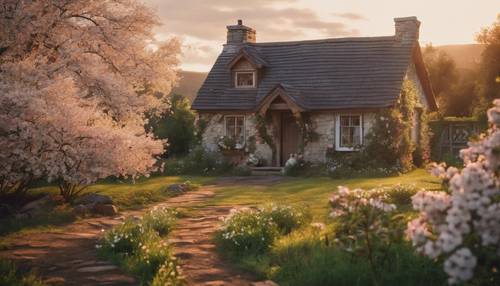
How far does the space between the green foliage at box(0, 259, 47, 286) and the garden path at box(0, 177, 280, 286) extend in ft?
0.75

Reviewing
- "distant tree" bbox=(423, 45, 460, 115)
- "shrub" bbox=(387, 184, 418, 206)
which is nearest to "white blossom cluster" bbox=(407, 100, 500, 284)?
"shrub" bbox=(387, 184, 418, 206)

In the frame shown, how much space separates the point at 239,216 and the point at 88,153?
4053 mm

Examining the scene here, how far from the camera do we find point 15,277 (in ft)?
23.8

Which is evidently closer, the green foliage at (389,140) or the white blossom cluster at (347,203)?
the white blossom cluster at (347,203)

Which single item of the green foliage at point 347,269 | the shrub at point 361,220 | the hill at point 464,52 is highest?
the hill at point 464,52

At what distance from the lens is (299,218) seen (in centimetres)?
1063

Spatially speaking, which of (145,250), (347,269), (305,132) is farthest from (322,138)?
(347,269)

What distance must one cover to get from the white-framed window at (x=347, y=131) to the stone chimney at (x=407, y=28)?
454 centimetres

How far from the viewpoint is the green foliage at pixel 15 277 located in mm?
7023

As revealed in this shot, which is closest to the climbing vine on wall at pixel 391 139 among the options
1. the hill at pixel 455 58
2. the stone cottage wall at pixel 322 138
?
the stone cottage wall at pixel 322 138

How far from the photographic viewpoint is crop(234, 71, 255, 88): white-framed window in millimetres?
27766

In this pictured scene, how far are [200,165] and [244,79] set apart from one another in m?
4.98

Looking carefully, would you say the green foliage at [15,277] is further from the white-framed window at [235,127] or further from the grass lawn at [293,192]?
the white-framed window at [235,127]

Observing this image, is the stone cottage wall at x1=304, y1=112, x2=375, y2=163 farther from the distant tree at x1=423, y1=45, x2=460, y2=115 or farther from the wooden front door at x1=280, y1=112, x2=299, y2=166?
the distant tree at x1=423, y1=45, x2=460, y2=115
